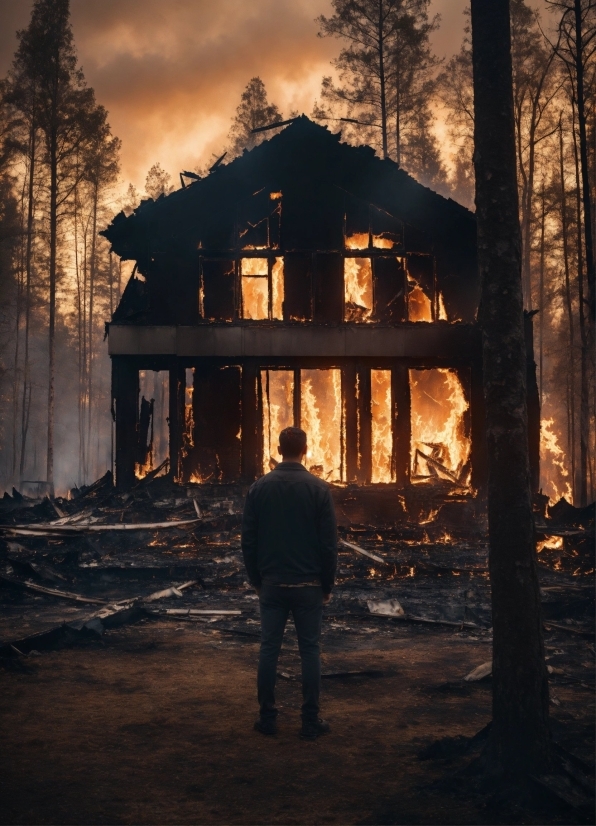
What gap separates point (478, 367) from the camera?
19297mm

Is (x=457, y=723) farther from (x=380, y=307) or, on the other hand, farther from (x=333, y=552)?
(x=380, y=307)

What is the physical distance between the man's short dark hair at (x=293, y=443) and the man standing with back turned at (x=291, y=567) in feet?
0.51

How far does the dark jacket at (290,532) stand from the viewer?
557cm

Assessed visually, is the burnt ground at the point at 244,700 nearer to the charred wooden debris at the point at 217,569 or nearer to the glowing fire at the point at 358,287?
the charred wooden debris at the point at 217,569

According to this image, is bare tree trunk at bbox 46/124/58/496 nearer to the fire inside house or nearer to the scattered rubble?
the scattered rubble

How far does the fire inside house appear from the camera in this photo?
19141 mm

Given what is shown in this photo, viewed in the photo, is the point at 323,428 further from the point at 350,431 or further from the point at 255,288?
the point at 255,288

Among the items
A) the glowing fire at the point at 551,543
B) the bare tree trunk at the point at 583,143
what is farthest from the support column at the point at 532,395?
the glowing fire at the point at 551,543

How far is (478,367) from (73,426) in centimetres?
4996

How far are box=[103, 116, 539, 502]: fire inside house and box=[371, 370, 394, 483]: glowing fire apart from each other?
38 millimetres

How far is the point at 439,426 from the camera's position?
63.7 ft

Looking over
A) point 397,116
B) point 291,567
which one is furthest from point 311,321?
point 397,116

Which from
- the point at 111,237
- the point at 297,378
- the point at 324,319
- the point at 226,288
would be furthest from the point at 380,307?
the point at 111,237

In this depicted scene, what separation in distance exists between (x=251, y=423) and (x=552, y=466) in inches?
1424
